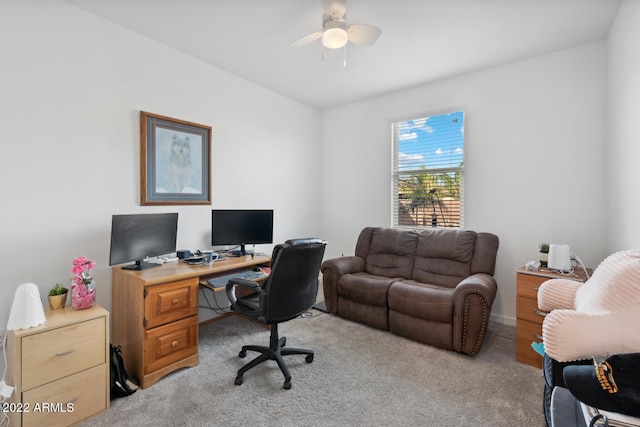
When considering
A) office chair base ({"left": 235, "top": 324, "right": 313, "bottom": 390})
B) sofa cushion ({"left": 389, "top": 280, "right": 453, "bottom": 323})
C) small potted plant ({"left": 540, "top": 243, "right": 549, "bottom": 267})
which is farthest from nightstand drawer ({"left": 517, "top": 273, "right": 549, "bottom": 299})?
office chair base ({"left": 235, "top": 324, "right": 313, "bottom": 390})

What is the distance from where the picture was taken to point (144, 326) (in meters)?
2.01

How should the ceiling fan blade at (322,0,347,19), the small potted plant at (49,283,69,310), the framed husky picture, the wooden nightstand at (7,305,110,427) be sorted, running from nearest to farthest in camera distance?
the wooden nightstand at (7,305,110,427)
the small potted plant at (49,283,69,310)
the ceiling fan blade at (322,0,347,19)
the framed husky picture

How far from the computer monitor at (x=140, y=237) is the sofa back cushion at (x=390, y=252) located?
2.17m

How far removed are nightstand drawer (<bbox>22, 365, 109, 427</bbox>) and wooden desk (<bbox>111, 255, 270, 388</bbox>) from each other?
0.85ft

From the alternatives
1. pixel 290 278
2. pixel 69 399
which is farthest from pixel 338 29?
pixel 69 399

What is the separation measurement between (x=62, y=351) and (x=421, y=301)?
8.38 ft

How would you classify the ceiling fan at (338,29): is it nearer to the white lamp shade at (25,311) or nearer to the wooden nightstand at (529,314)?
the wooden nightstand at (529,314)

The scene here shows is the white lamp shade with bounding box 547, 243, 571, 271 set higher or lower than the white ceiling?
lower

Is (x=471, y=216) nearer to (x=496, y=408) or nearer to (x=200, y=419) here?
(x=496, y=408)

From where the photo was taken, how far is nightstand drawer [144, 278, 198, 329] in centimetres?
203

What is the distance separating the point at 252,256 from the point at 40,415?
5.78 feet

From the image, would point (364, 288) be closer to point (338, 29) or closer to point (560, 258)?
point (560, 258)

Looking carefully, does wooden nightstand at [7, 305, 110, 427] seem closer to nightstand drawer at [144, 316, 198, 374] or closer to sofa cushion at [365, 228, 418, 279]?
nightstand drawer at [144, 316, 198, 374]

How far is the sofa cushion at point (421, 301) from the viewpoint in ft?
8.23
